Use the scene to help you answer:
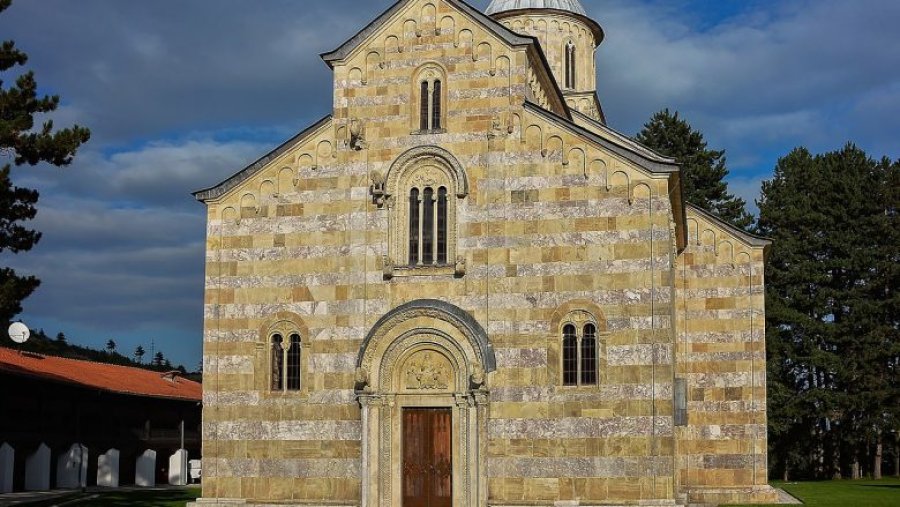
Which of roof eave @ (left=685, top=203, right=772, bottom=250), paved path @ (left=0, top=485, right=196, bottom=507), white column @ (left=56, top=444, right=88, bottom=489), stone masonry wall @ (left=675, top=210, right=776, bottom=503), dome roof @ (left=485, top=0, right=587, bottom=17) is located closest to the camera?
stone masonry wall @ (left=675, top=210, right=776, bottom=503)

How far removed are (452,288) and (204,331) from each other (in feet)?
23.3

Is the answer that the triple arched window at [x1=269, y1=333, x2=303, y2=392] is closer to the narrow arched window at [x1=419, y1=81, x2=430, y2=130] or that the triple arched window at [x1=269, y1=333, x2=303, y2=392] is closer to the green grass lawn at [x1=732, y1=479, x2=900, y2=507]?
the narrow arched window at [x1=419, y1=81, x2=430, y2=130]

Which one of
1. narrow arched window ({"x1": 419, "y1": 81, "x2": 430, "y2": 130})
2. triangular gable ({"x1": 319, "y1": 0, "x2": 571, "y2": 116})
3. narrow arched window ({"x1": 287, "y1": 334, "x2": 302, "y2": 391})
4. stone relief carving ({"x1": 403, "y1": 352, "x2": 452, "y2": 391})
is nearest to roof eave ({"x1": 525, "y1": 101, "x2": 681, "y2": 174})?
triangular gable ({"x1": 319, "y1": 0, "x2": 571, "y2": 116})

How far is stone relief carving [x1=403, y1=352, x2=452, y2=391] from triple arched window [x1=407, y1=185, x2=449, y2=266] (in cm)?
243

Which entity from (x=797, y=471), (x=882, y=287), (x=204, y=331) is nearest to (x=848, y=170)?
(x=882, y=287)

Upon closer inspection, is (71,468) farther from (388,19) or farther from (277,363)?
(388,19)

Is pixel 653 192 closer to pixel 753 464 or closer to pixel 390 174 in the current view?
pixel 390 174

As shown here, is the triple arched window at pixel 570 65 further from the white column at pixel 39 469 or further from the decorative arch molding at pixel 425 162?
the white column at pixel 39 469

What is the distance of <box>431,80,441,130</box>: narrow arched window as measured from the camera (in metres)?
28.1

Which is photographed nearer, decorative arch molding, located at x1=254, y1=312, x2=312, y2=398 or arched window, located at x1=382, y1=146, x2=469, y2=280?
arched window, located at x1=382, y1=146, x2=469, y2=280

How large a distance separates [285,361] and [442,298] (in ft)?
15.4

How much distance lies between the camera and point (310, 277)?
28.2 metres

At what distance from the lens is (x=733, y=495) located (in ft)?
103

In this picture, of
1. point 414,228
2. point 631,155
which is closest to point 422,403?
point 414,228
